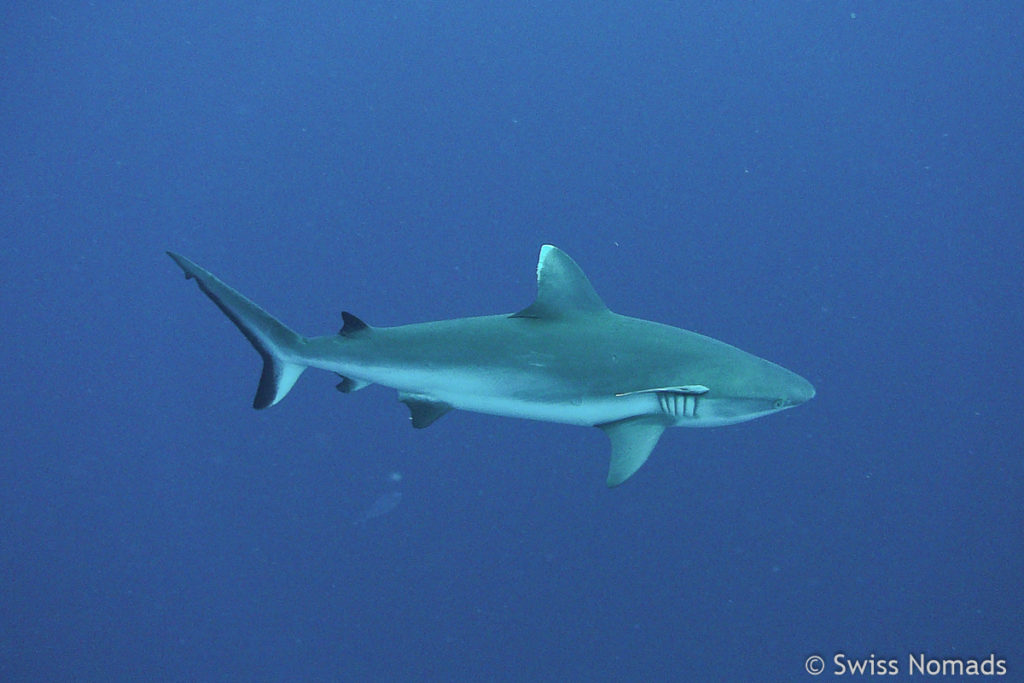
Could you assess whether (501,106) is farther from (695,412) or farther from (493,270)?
(695,412)

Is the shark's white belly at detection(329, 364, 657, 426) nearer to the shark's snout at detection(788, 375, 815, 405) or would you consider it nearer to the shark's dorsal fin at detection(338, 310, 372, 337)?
the shark's dorsal fin at detection(338, 310, 372, 337)

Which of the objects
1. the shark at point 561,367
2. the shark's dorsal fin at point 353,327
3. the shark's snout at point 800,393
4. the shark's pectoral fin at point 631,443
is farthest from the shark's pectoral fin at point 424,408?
the shark's snout at point 800,393

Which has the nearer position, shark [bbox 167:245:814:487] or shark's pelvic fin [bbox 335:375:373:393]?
shark [bbox 167:245:814:487]

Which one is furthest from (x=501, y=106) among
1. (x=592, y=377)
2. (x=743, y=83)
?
(x=592, y=377)

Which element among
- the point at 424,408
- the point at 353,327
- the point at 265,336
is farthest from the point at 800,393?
the point at 265,336

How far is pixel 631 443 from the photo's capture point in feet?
11.6

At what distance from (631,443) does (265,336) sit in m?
2.12

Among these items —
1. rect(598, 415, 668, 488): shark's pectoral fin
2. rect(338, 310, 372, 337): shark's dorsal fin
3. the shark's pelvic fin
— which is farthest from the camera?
the shark's pelvic fin

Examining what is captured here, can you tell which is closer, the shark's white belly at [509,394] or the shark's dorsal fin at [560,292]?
the shark's white belly at [509,394]

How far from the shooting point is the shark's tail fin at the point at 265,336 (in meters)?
3.70

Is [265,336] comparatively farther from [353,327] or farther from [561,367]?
[561,367]

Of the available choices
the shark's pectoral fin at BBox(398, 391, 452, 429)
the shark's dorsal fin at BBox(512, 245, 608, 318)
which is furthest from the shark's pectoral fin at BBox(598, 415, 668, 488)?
the shark's pectoral fin at BBox(398, 391, 452, 429)

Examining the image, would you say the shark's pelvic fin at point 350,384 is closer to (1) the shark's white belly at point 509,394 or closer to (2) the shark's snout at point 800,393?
(1) the shark's white belly at point 509,394

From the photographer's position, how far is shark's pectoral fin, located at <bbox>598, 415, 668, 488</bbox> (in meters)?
3.47
